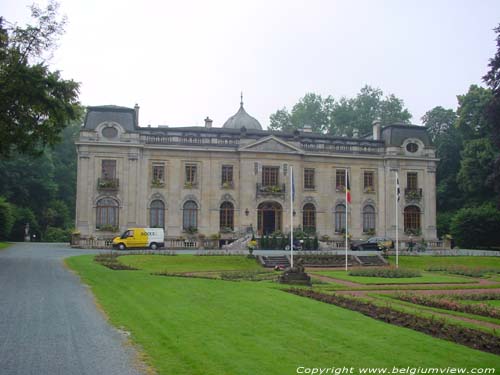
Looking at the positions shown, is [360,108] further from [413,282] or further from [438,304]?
[438,304]

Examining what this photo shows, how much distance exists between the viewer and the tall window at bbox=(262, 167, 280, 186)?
49906 mm

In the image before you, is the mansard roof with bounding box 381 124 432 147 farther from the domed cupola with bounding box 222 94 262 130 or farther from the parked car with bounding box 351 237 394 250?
the domed cupola with bounding box 222 94 262 130

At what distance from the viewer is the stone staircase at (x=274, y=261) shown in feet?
114

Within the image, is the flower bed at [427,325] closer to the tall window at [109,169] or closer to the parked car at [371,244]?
the parked car at [371,244]

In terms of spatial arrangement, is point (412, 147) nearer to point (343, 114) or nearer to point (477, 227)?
point (477, 227)

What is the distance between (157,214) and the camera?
48469 millimetres

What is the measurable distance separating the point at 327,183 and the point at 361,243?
743 cm

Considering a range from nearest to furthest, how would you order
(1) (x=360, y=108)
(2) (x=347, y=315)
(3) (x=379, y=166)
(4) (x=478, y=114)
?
(2) (x=347, y=315)
(3) (x=379, y=166)
(4) (x=478, y=114)
(1) (x=360, y=108)

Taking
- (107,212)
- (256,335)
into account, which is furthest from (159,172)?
(256,335)

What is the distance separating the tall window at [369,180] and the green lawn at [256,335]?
3607 cm

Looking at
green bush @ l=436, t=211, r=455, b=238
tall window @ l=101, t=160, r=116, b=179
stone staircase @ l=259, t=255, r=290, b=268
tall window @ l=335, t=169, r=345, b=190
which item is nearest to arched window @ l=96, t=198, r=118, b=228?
tall window @ l=101, t=160, r=116, b=179

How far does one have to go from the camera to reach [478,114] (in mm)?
57625

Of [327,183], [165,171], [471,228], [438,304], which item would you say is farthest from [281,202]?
[438,304]

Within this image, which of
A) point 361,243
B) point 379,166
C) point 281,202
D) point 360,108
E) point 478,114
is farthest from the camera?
point 360,108
